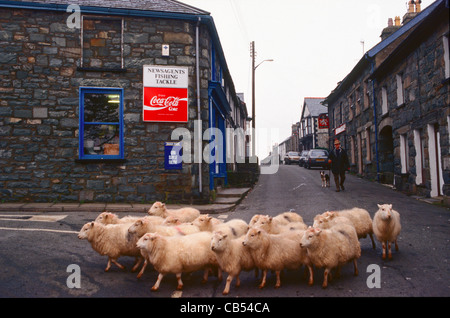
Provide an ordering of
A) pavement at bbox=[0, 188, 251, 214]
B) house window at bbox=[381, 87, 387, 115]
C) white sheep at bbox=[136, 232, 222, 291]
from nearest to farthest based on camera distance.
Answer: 1. white sheep at bbox=[136, 232, 222, 291]
2. pavement at bbox=[0, 188, 251, 214]
3. house window at bbox=[381, 87, 387, 115]

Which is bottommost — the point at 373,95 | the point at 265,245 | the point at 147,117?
the point at 265,245

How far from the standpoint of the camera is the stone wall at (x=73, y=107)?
11047 millimetres

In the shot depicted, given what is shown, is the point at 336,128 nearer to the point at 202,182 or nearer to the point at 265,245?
the point at 202,182

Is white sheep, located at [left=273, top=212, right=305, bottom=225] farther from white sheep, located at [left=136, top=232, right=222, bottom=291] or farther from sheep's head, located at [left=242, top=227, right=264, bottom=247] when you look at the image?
white sheep, located at [left=136, top=232, right=222, bottom=291]

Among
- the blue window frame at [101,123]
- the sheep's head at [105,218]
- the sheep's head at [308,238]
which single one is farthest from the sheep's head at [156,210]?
the blue window frame at [101,123]

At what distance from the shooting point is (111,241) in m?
5.20

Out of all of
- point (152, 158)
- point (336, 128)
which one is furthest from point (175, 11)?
point (336, 128)

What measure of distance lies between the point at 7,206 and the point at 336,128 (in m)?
26.6

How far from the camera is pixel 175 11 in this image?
11.7 metres

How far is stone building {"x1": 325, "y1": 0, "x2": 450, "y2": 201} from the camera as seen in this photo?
12.0 m

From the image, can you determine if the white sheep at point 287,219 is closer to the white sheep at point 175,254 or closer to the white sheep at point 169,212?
the white sheep at point 169,212

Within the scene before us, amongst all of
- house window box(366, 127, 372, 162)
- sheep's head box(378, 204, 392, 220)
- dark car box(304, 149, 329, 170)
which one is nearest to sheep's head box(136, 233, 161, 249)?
sheep's head box(378, 204, 392, 220)

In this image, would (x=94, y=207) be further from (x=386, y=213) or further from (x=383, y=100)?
(x=383, y=100)

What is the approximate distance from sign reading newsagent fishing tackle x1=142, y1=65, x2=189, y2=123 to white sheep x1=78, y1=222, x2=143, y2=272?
22.1ft
